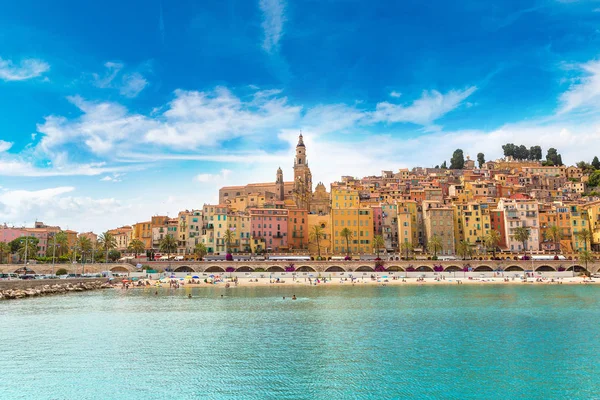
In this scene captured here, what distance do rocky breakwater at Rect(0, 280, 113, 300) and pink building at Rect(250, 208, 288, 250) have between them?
36.6 meters

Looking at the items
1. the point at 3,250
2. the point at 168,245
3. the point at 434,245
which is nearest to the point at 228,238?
the point at 168,245

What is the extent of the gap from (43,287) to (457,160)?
161 metres

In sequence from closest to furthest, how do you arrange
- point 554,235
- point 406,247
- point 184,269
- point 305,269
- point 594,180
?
point 184,269
point 305,269
point 406,247
point 554,235
point 594,180

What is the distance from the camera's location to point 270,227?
371 ft

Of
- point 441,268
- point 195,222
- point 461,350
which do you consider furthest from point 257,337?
point 195,222

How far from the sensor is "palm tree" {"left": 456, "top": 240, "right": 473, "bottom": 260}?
97812 millimetres

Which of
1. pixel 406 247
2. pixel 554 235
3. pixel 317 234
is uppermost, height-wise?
pixel 317 234

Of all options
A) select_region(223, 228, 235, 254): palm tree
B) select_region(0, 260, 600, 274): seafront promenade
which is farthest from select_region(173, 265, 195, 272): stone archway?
select_region(223, 228, 235, 254): palm tree

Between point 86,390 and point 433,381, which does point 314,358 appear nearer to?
point 433,381

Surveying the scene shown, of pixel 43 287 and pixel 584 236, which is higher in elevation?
pixel 584 236

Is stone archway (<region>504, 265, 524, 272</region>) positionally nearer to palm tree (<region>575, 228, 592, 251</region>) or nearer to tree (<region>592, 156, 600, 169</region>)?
palm tree (<region>575, 228, 592, 251</region>)

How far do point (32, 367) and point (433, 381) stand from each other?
73.5 feet

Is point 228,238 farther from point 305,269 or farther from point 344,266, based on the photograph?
point 344,266

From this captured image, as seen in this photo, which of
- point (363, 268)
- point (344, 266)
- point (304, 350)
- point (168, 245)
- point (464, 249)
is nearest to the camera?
point (304, 350)
